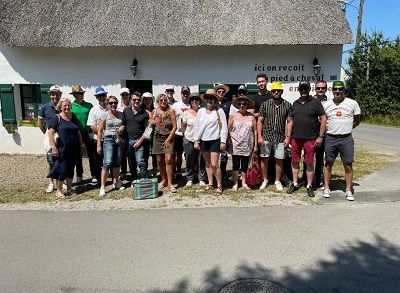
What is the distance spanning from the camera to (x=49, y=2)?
10.1 m

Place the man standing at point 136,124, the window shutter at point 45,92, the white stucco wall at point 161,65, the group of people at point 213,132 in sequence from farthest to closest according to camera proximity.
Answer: the window shutter at point 45,92
the white stucco wall at point 161,65
the man standing at point 136,124
the group of people at point 213,132

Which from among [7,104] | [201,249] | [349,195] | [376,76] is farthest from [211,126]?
[376,76]

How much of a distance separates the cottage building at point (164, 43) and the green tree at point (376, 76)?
12265 millimetres

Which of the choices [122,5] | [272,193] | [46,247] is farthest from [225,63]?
[46,247]

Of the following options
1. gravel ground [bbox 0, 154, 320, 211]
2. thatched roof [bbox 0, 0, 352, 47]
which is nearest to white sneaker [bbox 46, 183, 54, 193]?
gravel ground [bbox 0, 154, 320, 211]

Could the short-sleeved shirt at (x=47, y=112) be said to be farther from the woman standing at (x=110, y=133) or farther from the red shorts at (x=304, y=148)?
the red shorts at (x=304, y=148)

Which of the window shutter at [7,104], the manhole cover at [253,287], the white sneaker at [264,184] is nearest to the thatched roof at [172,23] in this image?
the window shutter at [7,104]

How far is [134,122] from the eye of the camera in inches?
251

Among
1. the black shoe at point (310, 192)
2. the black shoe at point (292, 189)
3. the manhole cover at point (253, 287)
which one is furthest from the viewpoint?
the black shoe at point (292, 189)

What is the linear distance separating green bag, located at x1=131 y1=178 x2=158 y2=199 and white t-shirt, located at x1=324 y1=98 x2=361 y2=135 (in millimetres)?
3095

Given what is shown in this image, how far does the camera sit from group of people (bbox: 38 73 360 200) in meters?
5.91

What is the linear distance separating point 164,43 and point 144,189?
4.57 metres

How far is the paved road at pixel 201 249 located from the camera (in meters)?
3.54

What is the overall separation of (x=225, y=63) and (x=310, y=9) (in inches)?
104
